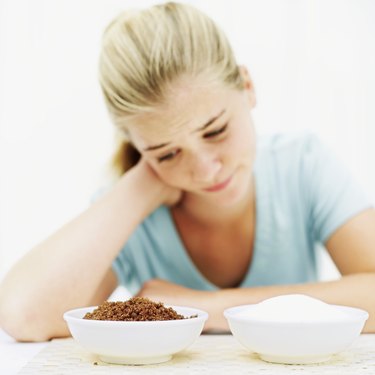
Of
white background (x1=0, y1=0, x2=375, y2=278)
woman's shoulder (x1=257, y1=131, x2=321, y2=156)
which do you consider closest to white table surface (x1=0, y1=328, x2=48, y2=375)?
woman's shoulder (x1=257, y1=131, x2=321, y2=156)

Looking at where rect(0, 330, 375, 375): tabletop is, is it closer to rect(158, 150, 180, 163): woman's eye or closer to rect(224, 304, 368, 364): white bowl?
rect(224, 304, 368, 364): white bowl

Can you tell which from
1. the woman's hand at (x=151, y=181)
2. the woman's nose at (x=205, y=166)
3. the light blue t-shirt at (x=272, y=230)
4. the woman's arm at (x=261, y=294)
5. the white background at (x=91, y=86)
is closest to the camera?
the woman's arm at (x=261, y=294)

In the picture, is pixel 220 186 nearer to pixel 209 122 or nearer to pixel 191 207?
pixel 209 122

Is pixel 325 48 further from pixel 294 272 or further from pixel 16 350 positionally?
pixel 16 350

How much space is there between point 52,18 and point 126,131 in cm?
149

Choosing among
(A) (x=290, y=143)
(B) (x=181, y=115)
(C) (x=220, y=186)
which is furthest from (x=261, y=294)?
(A) (x=290, y=143)

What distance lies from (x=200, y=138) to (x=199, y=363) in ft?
1.64

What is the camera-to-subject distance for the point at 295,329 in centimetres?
85

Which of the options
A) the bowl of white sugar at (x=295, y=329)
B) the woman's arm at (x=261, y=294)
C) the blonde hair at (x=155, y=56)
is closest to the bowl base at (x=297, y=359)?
the bowl of white sugar at (x=295, y=329)

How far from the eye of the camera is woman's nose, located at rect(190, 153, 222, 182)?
1.29 metres

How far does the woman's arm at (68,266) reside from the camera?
119cm

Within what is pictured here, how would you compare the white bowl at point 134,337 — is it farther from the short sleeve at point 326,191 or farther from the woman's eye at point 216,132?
the short sleeve at point 326,191

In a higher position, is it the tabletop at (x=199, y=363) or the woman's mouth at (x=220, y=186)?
the woman's mouth at (x=220, y=186)

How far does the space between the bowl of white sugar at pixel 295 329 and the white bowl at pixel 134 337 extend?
0.07 meters
